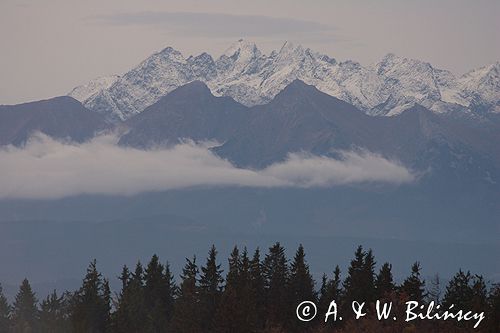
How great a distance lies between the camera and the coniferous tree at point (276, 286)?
92.3m

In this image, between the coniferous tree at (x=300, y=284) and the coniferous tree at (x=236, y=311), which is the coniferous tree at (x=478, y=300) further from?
the coniferous tree at (x=236, y=311)

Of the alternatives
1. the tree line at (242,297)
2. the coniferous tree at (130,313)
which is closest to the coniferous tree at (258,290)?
the tree line at (242,297)

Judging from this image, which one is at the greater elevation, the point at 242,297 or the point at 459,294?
the point at 459,294

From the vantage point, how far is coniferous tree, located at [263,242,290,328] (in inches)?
3632

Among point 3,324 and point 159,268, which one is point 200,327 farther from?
point 3,324

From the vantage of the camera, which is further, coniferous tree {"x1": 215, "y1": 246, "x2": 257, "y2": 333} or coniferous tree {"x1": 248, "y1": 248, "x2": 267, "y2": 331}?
coniferous tree {"x1": 248, "y1": 248, "x2": 267, "y2": 331}

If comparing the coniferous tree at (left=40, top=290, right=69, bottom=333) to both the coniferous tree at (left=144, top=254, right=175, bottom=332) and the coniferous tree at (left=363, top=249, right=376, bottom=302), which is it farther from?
the coniferous tree at (left=363, top=249, right=376, bottom=302)

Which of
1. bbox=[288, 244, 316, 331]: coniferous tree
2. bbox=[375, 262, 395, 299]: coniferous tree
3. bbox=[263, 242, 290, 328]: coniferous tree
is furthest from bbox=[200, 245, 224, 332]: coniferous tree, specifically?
bbox=[375, 262, 395, 299]: coniferous tree

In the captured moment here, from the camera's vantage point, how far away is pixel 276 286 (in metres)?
96.2

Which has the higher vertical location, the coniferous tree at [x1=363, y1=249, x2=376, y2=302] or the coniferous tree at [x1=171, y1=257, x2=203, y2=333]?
the coniferous tree at [x1=363, y1=249, x2=376, y2=302]

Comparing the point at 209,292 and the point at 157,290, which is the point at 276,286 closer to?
the point at 209,292

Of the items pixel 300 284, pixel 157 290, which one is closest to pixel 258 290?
pixel 300 284

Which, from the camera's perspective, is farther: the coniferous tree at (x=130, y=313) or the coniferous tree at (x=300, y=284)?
the coniferous tree at (x=300, y=284)

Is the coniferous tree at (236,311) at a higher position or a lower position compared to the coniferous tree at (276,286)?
lower
